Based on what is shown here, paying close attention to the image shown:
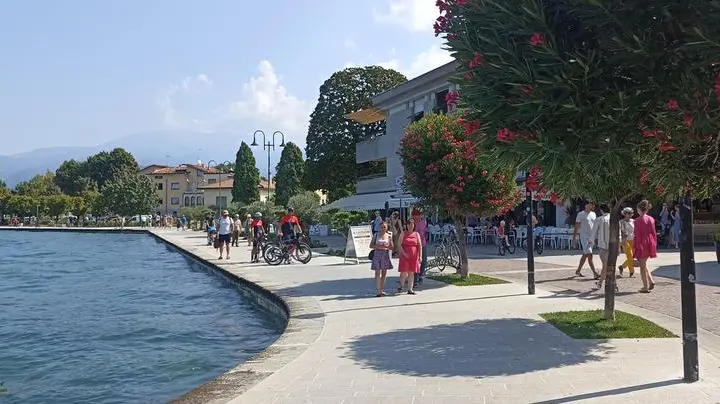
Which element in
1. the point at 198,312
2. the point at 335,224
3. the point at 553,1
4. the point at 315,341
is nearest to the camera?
the point at 553,1

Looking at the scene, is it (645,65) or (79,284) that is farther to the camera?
(79,284)

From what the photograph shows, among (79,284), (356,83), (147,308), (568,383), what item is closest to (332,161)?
(356,83)

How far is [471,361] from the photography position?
723 cm

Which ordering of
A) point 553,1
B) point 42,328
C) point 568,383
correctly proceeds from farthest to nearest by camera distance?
point 42,328 → point 568,383 → point 553,1

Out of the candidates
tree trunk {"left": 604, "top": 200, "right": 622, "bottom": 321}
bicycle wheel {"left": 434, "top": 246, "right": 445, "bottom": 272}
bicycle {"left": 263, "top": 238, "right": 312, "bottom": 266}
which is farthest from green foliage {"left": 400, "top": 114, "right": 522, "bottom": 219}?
bicycle {"left": 263, "top": 238, "right": 312, "bottom": 266}

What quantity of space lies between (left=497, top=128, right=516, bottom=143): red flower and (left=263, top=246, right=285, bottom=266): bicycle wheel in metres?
16.7

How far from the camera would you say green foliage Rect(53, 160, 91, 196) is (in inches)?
4564

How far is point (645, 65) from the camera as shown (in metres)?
5.15

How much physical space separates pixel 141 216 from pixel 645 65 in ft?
299

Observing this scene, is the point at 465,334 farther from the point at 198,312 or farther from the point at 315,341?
the point at 198,312

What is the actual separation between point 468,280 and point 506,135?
9577 mm

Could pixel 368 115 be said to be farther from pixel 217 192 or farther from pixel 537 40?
pixel 217 192

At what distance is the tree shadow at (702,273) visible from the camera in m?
14.6

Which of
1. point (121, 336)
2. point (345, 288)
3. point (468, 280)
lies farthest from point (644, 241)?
point (121, 336)
